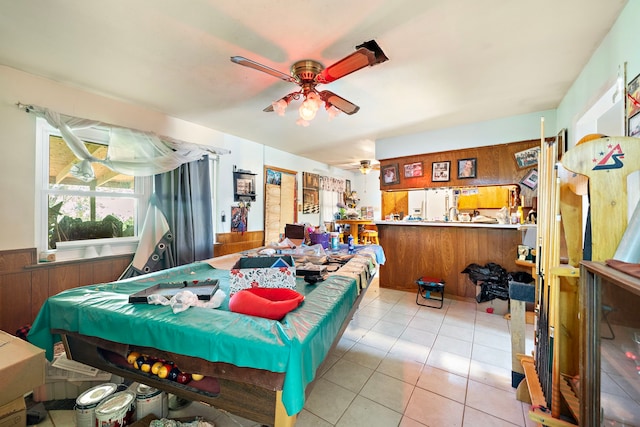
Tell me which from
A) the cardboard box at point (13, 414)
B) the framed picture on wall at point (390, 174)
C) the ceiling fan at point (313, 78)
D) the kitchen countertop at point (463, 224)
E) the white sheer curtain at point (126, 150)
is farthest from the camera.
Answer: the framed picture on wall at point (390, 174)

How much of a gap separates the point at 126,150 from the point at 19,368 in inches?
85.3

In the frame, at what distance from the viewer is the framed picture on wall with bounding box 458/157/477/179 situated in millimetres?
3688

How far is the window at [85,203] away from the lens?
2.36 m

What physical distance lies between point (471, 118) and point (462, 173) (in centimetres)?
80

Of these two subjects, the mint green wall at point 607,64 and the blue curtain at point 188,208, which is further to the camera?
the blue curtain at point 188,208

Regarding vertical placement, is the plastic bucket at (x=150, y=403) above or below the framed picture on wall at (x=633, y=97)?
below

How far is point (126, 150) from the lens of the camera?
273 centimetres

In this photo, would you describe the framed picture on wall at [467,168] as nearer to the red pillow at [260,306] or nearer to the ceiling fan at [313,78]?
the ceiling fan at [313,78]

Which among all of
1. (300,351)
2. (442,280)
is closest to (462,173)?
(442,280)

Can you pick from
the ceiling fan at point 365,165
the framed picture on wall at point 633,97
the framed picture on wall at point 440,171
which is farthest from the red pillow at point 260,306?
the ceiling fan at point 365,165

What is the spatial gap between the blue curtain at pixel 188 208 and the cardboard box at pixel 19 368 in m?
1.77

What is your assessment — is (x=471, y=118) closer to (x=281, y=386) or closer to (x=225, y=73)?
(x=225, y=73)

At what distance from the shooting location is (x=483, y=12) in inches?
59.7

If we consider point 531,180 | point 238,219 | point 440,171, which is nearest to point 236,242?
point 238,219
